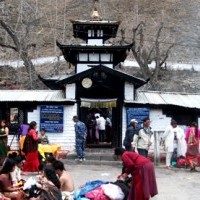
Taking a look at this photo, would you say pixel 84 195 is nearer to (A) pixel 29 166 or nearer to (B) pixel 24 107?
(A) pixel 29 166

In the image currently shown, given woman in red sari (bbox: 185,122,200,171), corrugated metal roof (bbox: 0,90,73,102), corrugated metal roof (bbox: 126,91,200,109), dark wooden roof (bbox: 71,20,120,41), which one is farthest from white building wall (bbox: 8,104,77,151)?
woman in red sari (bbox: 185,122,200,171)

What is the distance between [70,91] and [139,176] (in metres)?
9.85

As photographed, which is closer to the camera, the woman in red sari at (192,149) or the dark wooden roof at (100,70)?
the woman in red sari at (192,149)

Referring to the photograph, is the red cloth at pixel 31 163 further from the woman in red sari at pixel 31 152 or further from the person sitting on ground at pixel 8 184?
the person sitting on ground at pixel 8 184

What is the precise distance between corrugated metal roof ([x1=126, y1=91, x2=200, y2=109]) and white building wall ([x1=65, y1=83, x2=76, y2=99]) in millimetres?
2364

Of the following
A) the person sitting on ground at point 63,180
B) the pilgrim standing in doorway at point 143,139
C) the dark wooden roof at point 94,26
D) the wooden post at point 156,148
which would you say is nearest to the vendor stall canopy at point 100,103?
the wooden post at point 156,148

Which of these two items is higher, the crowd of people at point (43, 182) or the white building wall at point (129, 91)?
the white building wall at point (129, 91)

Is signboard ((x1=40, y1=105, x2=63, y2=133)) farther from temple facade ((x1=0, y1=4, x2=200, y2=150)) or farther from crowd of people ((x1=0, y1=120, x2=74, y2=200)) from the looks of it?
crowd of people ((x1=0, y1=120, x2=74, y2=200))

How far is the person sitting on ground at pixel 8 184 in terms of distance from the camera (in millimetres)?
9219

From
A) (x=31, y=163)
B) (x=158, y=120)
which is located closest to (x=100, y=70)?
(x=158, y=120)

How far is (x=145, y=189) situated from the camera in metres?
8.72

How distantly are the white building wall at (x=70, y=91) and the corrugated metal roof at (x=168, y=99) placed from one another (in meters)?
2.36

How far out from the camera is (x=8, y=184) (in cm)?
948

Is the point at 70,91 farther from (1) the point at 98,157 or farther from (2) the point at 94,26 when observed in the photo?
(2) the point at 94,26
